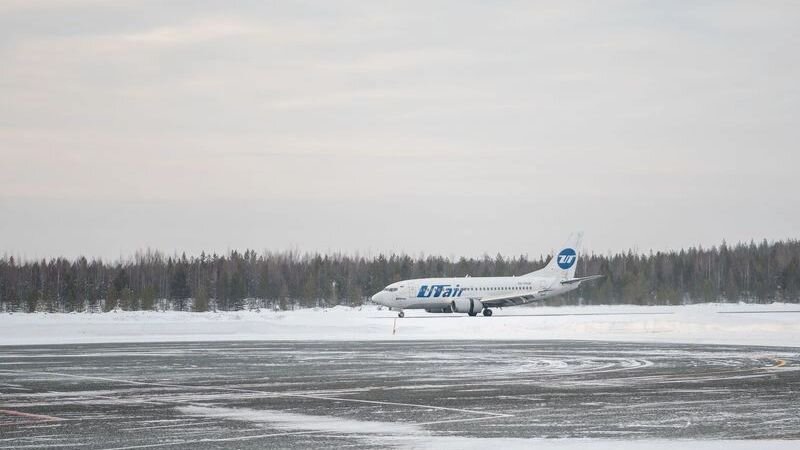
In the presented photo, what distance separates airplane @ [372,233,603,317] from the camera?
8556cm

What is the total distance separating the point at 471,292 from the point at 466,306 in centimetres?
206

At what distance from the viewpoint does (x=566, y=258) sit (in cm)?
9625

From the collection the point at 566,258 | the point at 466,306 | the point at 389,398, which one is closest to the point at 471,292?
the point at 466,306

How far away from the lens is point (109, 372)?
27.0m

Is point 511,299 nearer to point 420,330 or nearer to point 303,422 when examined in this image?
point 420,330

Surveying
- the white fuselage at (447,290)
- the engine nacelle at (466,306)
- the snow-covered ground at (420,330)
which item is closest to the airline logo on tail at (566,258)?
the white fuselage at (447,290)

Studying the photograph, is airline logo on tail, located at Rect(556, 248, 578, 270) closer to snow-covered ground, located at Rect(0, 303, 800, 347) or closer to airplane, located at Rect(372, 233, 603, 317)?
airplane, located at Rect(372, 233, 603, 317)

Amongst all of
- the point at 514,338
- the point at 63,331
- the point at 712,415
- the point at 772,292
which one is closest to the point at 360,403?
the point at 712,415

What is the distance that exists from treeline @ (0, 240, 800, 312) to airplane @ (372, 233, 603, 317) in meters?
30.7

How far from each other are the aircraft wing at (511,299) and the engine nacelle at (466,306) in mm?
1397

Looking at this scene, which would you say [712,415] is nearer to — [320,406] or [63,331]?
[320,406]

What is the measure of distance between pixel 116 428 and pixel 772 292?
14731cm

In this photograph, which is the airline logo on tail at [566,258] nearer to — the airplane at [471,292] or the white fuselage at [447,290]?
the airplane at [471,292]

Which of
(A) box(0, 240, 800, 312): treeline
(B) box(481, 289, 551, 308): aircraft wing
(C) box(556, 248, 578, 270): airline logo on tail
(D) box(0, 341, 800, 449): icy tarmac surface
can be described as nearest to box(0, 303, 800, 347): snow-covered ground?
(D) box(0, 341, 800, 449): icy tarmac surface
